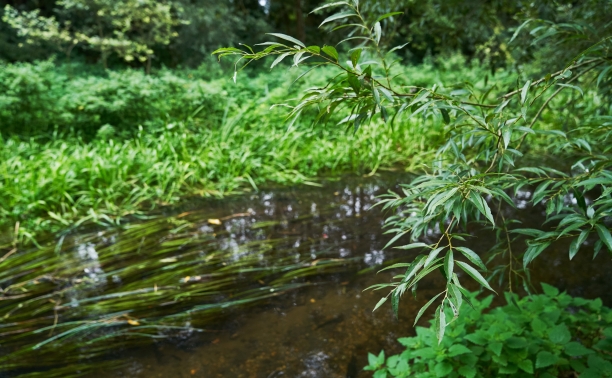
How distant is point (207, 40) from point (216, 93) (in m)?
3.29

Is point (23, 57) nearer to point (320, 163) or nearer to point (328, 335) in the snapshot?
point (320, 163)

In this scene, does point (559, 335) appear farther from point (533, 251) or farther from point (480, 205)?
point (480, 205)

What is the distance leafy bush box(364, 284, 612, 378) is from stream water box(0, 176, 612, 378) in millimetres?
202

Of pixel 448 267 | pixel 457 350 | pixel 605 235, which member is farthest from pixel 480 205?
pixel 457 350

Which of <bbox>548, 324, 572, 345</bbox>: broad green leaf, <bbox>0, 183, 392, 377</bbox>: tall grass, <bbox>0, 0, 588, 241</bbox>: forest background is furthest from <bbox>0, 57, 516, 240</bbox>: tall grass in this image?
<bbox>548, 324, 572, 345</bbox>: broad green leaf

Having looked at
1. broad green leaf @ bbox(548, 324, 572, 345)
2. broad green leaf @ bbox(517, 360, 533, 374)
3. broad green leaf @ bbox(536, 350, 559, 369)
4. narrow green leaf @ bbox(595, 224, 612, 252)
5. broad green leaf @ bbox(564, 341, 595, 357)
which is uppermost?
narrow green leaf @ bbox(595, 224, 612, 252)

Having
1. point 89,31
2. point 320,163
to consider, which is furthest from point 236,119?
point 89,31

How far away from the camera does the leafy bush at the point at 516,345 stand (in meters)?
1.37

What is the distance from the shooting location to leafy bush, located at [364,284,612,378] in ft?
4.48

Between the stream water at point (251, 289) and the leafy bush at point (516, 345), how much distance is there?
20 centimetres

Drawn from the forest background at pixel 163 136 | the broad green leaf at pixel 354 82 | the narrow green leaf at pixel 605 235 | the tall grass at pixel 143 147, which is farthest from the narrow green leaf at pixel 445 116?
the tall grass at pixel 143 147

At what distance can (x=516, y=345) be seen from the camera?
4.65ft

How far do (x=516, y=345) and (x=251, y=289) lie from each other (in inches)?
52.3

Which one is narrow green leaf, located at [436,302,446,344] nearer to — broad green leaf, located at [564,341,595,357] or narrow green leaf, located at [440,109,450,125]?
narrow green leaf, located at [440,109,450,125]
